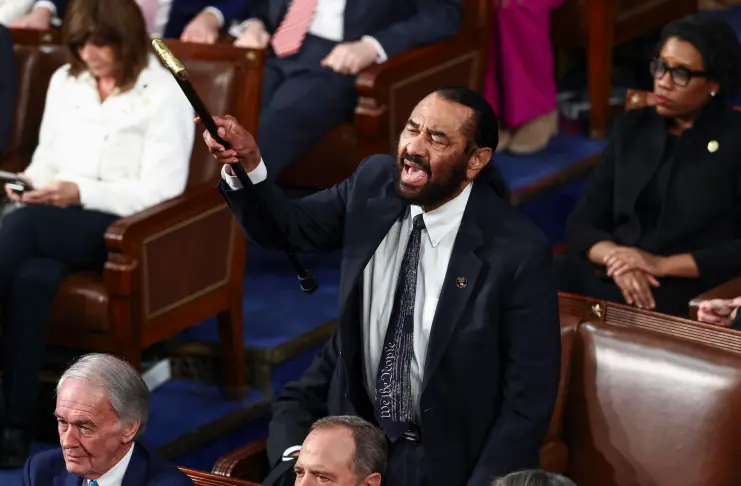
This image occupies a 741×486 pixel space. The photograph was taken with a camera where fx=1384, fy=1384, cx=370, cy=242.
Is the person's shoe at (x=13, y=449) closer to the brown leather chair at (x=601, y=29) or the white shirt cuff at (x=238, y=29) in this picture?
the white shirt cuff at (x=238, y=29)

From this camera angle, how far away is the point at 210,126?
7.02ft

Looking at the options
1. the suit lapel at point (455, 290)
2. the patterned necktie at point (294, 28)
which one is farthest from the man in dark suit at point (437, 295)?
the patterned necktie at point (294, 28)

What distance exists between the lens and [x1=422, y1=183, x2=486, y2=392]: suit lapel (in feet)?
7.51

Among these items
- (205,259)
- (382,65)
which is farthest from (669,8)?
(205,259)

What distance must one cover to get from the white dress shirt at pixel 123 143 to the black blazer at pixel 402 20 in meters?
0.75

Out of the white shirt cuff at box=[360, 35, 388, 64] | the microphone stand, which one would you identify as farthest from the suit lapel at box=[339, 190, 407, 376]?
the white shirt cuff at box=[360, 35, 388, 64]

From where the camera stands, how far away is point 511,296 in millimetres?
2291

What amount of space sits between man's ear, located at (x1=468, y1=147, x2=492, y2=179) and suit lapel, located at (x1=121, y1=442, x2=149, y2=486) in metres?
0.71

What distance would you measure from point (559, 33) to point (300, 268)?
2.38m

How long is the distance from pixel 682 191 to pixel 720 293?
0.35 metres

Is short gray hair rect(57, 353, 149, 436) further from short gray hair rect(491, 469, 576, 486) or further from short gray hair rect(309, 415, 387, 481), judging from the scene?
short gray hair rect(491, 469, 576, 486)

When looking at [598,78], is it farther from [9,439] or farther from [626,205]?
[9,439]

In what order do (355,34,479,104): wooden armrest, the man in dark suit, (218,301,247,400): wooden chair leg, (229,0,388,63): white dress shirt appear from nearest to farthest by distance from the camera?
the man in dark suit → (218,301,247,400): wooden chair leg → (355,34,479,104): wooden armrest → (229,0,388,63): white dress shirt

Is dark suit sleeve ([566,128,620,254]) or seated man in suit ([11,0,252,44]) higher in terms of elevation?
seated man in suit ([11,0,252,44])
